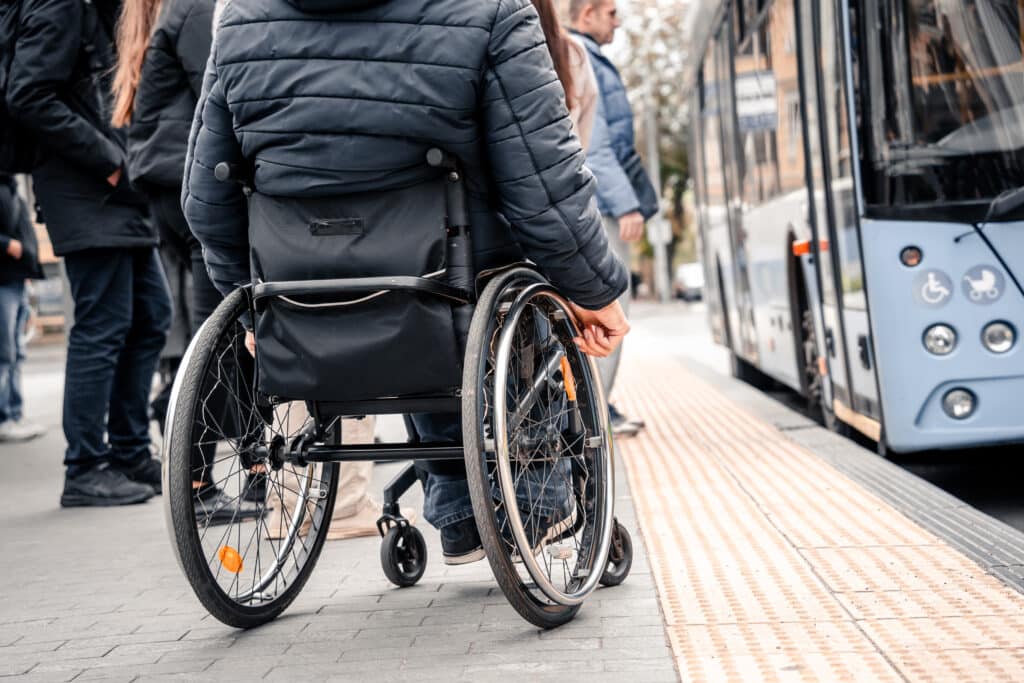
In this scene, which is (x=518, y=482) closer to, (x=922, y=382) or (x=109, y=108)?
(x=922, y=382)

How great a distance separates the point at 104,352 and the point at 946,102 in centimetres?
352

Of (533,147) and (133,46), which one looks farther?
(133,46)

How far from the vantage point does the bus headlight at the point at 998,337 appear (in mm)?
5625

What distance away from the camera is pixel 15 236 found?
838 cm

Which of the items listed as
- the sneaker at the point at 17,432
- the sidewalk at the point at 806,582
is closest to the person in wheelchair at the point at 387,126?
the sidewalk at the point at 806,582

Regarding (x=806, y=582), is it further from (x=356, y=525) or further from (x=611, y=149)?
(x=611, y=149)

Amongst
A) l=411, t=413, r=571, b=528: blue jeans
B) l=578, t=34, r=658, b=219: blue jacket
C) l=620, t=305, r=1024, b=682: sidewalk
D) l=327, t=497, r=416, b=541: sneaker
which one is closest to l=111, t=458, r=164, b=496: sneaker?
l=327, t=497, r=416, b=541: sneaker

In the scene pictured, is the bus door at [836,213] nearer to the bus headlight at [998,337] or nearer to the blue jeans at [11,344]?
the bus headlight at [998,337]

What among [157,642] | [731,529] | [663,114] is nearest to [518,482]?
[157,642]

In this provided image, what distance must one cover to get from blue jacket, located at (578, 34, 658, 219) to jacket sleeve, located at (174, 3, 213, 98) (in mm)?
2321

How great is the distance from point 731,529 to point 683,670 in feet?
5.95

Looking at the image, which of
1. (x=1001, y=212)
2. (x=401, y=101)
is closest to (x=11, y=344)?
(x=1001, y=212)

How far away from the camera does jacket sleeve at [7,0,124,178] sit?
576cm

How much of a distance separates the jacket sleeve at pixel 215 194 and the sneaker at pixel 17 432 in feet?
20.1
